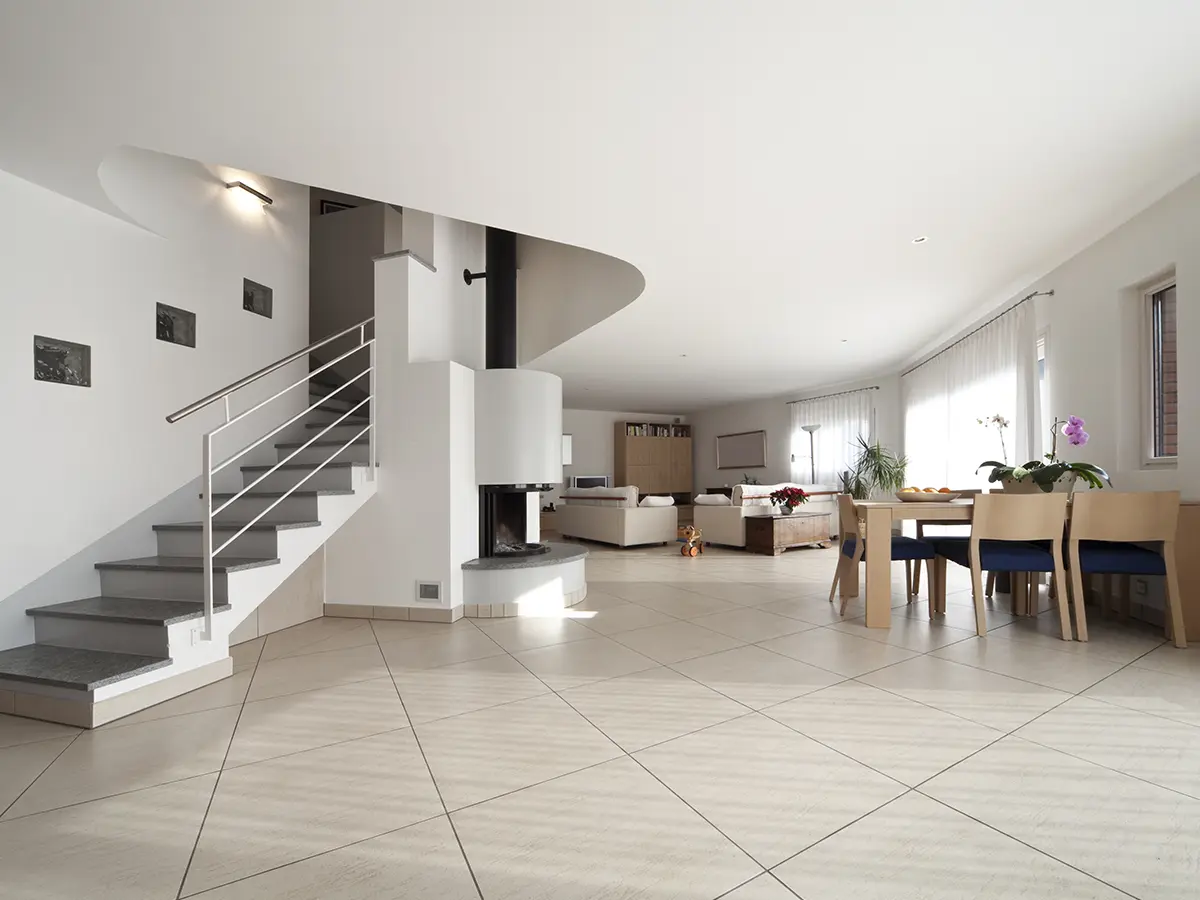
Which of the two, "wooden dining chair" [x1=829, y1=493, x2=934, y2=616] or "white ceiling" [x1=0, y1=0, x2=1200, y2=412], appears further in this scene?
"wooden dining chair" [x1=829, y1=493, x2=934, y2=616]

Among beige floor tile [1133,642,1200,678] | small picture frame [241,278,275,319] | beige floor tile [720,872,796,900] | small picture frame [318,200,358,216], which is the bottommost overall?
beige floor tile [1133,642,1200,678]

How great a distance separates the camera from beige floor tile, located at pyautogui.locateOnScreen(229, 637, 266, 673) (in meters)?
3.05

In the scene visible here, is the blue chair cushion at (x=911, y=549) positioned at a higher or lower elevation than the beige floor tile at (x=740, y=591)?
higher

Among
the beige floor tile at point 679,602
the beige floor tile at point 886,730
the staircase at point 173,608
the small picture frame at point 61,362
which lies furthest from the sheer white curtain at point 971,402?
the small picture frame at point 61,362

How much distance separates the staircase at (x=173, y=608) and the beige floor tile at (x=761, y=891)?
228cm

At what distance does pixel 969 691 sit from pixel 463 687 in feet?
7.08

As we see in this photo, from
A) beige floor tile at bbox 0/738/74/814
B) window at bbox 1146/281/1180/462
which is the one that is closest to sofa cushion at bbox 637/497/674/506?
window at bbox 1146/281/1180/462

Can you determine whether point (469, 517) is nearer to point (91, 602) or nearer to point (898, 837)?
point (91, 602)

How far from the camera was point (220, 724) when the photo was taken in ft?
7.52

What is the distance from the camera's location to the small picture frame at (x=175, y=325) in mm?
3570

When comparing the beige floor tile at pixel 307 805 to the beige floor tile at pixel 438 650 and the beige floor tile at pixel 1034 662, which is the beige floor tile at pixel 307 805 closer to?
the beige floor tile at pixel 438 650

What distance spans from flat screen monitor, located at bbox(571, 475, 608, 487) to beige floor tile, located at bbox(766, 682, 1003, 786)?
9025 mm

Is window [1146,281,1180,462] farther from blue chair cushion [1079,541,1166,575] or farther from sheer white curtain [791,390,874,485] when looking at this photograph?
sheer white curtain [791,390,874,485]

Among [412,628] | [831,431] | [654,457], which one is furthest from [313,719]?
[654,457]
